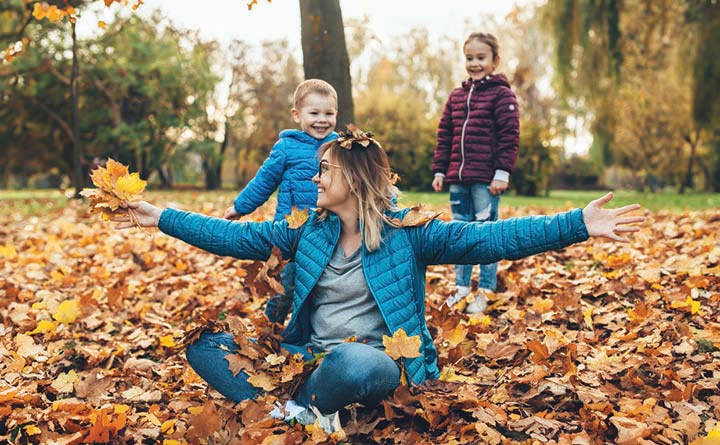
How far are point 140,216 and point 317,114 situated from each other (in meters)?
1.06

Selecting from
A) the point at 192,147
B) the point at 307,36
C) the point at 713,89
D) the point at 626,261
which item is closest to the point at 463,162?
the point at 626,261

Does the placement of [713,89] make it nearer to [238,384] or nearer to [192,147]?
[238,384]

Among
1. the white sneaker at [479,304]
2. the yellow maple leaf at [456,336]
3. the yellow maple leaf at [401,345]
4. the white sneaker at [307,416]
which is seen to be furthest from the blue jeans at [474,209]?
the white sneaker at [307,416]

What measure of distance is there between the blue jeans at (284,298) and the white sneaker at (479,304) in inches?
50.0

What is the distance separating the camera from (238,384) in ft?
8.44

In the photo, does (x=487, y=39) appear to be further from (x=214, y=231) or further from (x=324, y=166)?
(x=214, y=231)

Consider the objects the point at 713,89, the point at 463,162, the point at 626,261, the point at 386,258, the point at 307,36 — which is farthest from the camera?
the point at 713,89

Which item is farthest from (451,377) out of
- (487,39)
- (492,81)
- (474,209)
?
(487,39)

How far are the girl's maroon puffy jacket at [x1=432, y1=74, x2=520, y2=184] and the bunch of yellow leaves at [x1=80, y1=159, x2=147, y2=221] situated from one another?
2046mm

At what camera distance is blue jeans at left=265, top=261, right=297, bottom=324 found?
275cm

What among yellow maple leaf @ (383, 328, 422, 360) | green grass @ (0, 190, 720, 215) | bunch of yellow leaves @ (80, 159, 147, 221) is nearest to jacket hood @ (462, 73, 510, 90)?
yellow maple leaf @ (383, 328, 422, 360)

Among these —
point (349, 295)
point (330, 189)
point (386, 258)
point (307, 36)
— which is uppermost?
point (307, 36)

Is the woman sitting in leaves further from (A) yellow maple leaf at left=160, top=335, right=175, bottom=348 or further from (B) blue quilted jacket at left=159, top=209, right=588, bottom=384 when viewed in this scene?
(A) yellow maple leaf at left=160, top=335, right=175, bottom=348

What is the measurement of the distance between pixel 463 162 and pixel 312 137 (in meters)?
1.09
